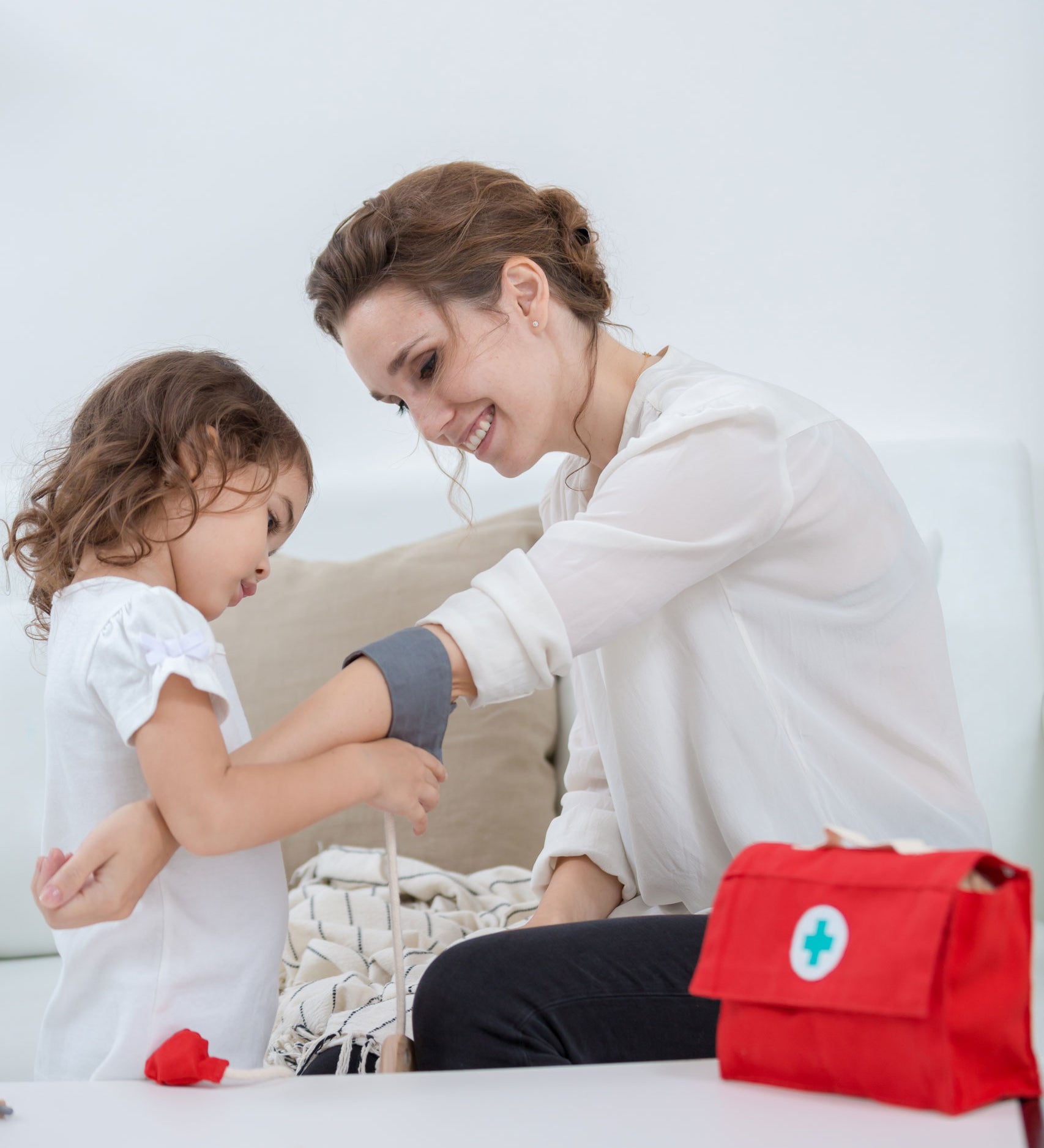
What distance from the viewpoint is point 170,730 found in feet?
2.56

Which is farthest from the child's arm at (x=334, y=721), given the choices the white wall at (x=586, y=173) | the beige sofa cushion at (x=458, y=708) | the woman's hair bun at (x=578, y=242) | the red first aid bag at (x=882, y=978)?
the white wall at (x=586, y=173)

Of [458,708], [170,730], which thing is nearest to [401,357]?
[170,730]

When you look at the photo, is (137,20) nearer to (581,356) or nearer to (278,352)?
(278,352)

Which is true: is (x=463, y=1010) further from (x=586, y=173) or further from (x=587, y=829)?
(x=586, y=173)

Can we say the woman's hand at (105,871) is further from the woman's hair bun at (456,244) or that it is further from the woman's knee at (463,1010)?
the woman's hair bun at (456,244)

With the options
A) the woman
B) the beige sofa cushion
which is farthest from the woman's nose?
the beige sofa cushion

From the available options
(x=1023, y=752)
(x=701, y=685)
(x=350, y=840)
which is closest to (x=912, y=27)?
(x=1023, y=752)

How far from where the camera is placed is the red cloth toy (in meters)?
0.78

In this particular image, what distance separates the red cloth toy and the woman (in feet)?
0.38

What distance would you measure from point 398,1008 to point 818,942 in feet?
1.24

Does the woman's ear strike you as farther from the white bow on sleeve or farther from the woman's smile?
the white bow on sleeve

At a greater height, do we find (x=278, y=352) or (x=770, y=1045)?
(x=278, y=352)

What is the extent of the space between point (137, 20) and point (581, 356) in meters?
1.57

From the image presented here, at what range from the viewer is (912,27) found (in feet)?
6.03
